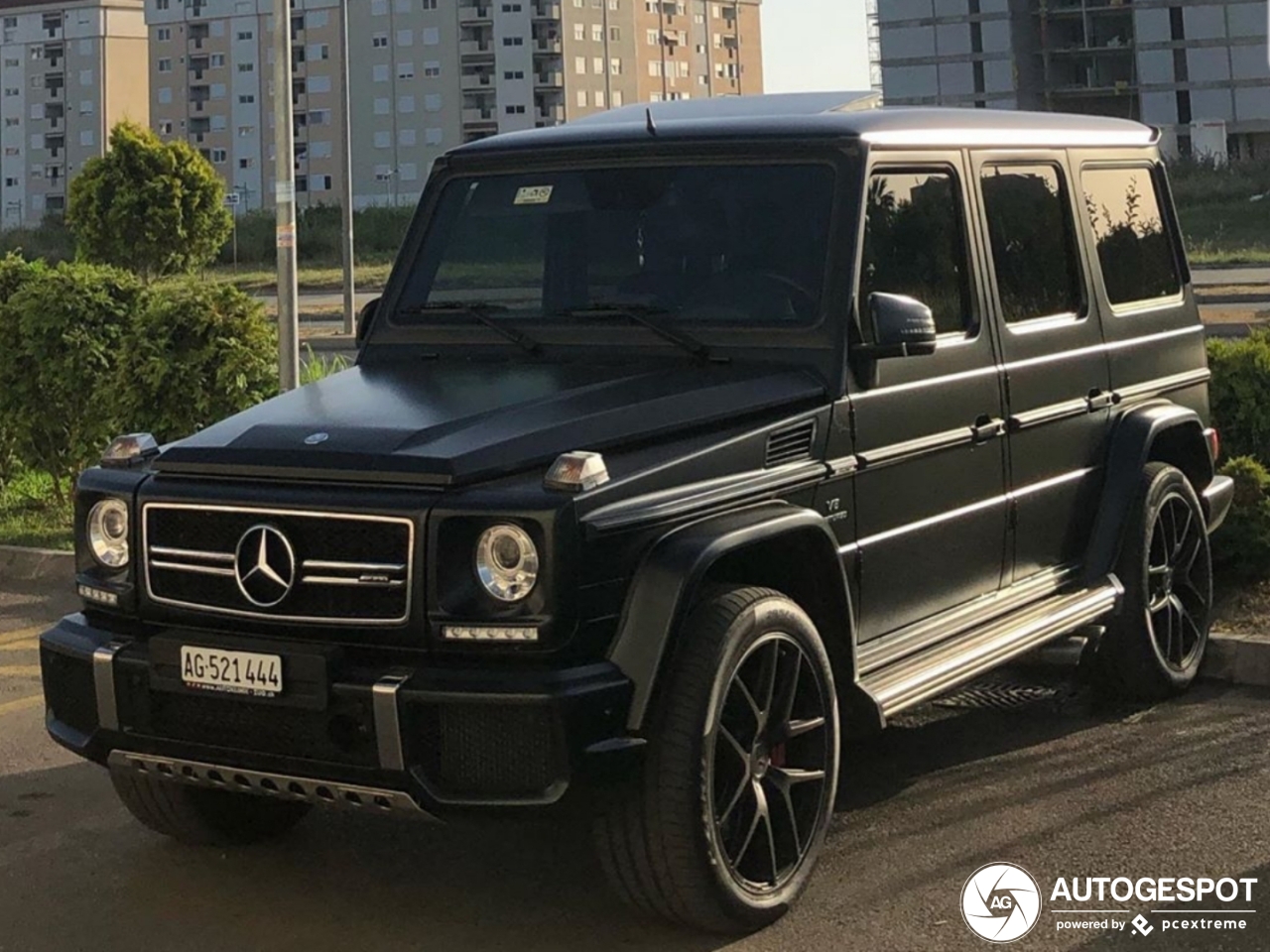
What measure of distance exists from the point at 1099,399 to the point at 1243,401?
2.44m

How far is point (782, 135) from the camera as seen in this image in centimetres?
577

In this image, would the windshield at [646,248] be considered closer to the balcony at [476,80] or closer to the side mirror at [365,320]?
the side mirror at [365,320]

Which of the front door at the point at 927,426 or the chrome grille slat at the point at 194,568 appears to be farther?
the front door at the point at 927,426

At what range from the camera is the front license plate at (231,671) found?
15.1 feet

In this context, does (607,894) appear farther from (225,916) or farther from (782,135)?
(782,135)

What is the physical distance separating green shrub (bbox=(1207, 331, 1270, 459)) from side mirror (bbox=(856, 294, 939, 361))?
159 inches

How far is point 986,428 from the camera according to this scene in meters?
6.08

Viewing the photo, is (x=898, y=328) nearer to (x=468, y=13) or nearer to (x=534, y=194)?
(x=534, y=194)

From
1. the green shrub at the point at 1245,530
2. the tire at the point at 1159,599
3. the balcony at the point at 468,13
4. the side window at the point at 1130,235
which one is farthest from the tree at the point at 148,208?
the balcony at the point at 468,13

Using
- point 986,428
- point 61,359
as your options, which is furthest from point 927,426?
point 61,359

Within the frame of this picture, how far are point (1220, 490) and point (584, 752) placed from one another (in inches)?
166

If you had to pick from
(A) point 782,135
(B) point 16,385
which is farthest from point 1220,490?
(B) point 16,385

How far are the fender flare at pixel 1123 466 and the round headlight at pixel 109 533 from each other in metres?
3.35

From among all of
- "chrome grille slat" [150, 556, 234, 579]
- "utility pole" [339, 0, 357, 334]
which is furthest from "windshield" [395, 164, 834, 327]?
"utility pole" [339, 0, 357, 334]
